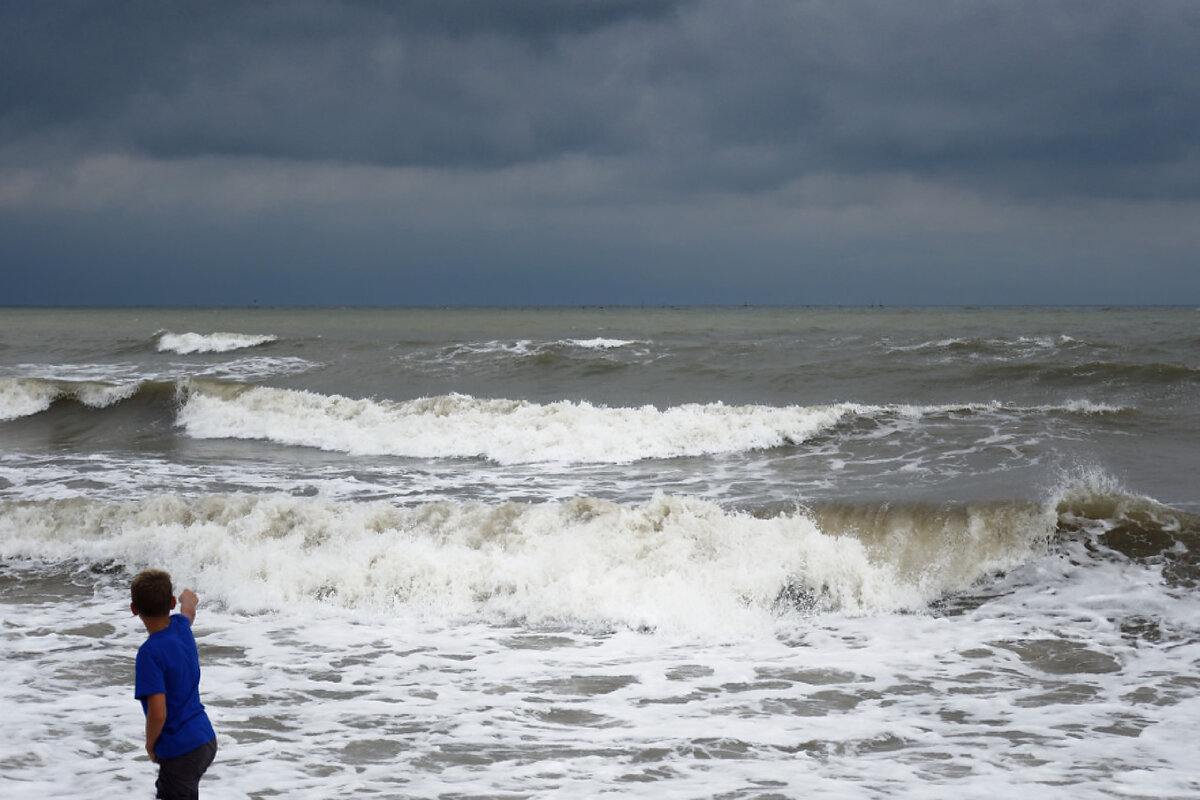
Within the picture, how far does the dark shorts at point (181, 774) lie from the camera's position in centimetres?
379

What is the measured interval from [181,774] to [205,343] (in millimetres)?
41698

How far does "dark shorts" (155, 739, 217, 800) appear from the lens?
3.79m

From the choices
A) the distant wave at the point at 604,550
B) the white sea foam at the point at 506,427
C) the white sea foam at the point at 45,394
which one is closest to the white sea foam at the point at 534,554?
the distant wave at the point at 604,550

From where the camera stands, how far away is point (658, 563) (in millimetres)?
9375

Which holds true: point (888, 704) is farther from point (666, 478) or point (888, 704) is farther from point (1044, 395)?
point (1044, 395)

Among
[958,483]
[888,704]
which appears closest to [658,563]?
[888,704]

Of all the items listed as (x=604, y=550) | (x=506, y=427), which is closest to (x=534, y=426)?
(x=506, y=427)

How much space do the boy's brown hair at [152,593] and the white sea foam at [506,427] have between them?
12.1 meters

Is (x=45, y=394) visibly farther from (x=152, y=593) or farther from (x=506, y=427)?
(x=152, y=593)

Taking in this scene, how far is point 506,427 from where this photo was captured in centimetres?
1770

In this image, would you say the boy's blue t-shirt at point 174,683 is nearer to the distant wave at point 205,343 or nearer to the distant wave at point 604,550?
the distant wave at point 604,550

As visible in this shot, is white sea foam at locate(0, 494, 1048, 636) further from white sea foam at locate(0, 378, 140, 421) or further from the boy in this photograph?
white sea foam at locate(0, 378, 140, 421)

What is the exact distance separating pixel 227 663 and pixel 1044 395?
19411mm

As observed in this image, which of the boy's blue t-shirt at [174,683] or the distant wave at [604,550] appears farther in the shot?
the distant wave at [604,550]
